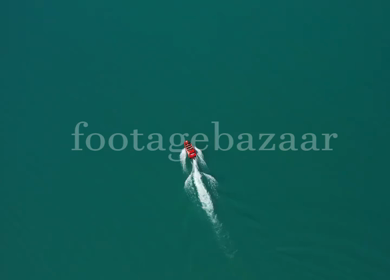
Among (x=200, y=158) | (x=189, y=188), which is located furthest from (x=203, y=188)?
(x=200, y=158)

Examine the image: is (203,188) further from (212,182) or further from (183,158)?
(183,158)

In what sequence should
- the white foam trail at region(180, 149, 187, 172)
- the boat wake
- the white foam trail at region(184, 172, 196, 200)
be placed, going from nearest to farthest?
1. the boat wake
2. the white foam trail at region(184, 172, 196, 200)
3. the white foam trail at region(180, 149, 187, 172)

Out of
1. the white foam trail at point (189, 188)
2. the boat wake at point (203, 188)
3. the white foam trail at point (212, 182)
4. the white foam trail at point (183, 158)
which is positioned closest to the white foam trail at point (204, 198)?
the boat wake at point (203, 188)

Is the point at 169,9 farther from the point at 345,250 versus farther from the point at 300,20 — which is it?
the point at 345,250

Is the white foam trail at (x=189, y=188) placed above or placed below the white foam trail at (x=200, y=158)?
below

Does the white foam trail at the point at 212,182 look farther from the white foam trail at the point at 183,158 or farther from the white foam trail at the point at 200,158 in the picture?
the white foam trail at the point at 183,158

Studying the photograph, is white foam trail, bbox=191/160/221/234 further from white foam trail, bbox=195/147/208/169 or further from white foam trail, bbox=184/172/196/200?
white foam trail, bbox=195/147/208/169

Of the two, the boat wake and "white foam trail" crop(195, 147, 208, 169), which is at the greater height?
"white foam trail" crop(195, 147, 208, 169)

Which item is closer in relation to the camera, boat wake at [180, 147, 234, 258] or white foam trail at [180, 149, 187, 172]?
boat wake at [180, 147, 234, 258]

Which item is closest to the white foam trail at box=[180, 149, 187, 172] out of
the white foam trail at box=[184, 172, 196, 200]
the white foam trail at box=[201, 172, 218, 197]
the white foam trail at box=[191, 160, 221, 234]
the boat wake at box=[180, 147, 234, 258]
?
the boat wake at box=[180, 147, 234, 258]
